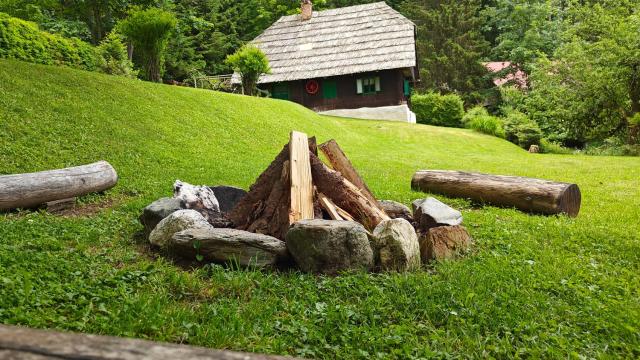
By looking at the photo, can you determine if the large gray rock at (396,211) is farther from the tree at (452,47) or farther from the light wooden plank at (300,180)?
the tree at (452,47)

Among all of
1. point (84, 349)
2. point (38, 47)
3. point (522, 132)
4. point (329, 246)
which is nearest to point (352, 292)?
point (329, 246)

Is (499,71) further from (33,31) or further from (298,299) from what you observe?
(298,299)

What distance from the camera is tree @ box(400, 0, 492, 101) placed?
158ft

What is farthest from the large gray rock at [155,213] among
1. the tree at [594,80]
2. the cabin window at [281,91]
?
the cabin window at [281,91]

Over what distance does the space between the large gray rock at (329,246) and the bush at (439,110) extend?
109 feet

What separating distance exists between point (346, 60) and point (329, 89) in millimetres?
2717

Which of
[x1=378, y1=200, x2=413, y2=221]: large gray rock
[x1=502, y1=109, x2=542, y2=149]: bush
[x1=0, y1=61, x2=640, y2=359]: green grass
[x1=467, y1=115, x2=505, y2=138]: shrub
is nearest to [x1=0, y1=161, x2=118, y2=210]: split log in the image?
[x1=0, y1=61, x2=640, y2=359]: green grass

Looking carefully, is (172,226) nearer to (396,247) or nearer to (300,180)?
(300,180)

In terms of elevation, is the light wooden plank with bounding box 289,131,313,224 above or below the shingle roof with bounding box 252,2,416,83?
below

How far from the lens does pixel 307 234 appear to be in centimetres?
520

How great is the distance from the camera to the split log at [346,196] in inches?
255

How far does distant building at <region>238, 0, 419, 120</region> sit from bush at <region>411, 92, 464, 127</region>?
183cm

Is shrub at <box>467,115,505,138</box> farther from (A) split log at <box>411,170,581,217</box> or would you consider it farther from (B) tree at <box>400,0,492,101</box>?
(A) split log at <box>411,170,581,217</box>

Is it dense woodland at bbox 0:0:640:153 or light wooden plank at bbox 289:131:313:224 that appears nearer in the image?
light wooden plank at bbox 289:131:313:224
